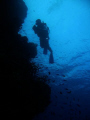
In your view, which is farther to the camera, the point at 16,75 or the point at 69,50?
the point at 69,50

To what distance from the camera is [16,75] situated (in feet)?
28.4

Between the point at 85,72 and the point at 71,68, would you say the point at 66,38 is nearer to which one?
the point at 71,68

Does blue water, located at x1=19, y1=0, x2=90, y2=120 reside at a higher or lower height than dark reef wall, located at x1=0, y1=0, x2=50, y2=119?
higher

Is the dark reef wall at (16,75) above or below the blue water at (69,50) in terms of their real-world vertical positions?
below

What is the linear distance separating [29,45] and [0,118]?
833 centimetres

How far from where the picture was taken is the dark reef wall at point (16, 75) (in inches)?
323

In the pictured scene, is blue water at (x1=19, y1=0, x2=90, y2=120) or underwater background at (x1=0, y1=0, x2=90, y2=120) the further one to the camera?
blue water at (x1=19, y1=0, x2=90, y2=120)

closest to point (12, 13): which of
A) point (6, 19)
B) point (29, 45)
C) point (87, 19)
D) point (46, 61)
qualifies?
point (6, 19)

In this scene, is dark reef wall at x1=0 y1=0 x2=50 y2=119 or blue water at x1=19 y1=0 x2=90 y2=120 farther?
blue water at x1=19 y1=0 x2=90 y2=120

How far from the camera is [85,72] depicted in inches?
1196

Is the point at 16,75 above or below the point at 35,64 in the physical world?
below

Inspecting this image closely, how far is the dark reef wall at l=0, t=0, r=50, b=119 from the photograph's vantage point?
323 inches

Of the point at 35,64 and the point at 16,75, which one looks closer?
the point at 16,75

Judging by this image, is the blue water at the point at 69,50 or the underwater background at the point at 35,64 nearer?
the underwater background at the point at 35,64
